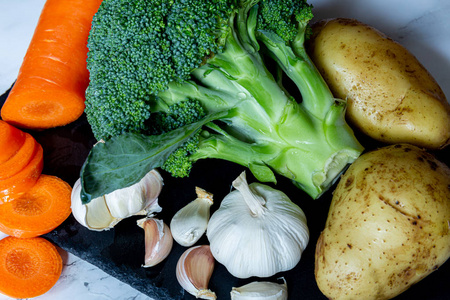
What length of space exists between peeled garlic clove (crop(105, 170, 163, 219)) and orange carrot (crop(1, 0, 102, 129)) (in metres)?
0.44

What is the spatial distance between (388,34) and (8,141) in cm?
137

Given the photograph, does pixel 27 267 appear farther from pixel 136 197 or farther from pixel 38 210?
pixel 136 197

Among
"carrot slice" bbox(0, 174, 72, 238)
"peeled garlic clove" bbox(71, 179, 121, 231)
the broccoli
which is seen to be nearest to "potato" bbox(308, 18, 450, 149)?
the broccoli

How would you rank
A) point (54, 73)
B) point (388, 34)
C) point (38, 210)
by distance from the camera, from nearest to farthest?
1. point (38, 210)
2. point (54, 73)
3. point (388, 34)

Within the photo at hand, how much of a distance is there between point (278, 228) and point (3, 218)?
0.86 m

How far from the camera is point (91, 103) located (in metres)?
1.26

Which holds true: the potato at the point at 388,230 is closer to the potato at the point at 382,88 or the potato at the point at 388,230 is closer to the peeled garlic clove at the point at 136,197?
the potato at the point at 382,88

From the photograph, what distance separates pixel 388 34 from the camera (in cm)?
168

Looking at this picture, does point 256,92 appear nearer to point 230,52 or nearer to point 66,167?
point 230,52

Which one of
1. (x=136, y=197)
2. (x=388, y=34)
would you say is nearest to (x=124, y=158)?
(x=136, y=197)

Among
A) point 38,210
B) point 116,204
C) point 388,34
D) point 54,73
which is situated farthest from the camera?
point 388,34

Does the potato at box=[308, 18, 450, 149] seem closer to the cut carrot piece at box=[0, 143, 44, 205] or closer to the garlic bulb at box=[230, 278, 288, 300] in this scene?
the garlic bulb at box=[230, 278, 288, 300]

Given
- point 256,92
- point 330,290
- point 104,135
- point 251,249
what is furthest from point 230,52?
point 330,290

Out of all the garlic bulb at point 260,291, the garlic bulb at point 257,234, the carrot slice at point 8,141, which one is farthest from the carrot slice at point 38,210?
the garlic bulb at point 260,291
